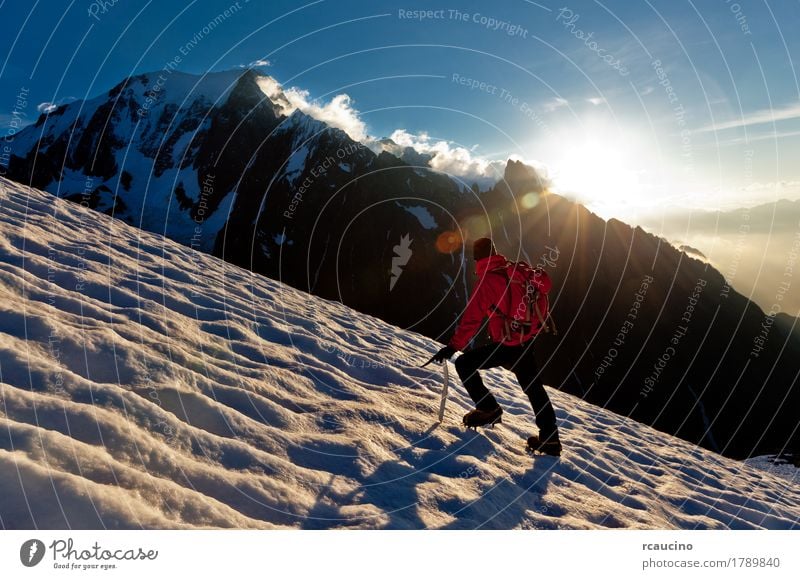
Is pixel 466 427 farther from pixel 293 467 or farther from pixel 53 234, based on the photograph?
pixel 53 234

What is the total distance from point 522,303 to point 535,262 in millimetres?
105578

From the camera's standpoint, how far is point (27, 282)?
5703 mm

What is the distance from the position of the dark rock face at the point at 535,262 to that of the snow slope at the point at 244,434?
99.5 m

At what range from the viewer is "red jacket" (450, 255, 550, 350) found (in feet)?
18.1

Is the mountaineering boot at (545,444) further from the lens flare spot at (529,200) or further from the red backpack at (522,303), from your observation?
the lens flare spot at (529,200)

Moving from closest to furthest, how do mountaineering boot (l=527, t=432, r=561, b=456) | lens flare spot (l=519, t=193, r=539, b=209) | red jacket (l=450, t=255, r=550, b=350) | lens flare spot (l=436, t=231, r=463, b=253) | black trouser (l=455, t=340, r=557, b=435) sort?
red jacket (l=450, t=255, r=550, b=350), black trouser (l=455, t=340, r=557, b=435), mountaineering boot (l=527, t=432, r=561, b=456), lens flare spot (l=436, t=231, r=463, b=253), lens flare spot (l=519, t=193, r=539, b=209)

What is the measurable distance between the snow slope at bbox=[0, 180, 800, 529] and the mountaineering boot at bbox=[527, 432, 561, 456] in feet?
0.60

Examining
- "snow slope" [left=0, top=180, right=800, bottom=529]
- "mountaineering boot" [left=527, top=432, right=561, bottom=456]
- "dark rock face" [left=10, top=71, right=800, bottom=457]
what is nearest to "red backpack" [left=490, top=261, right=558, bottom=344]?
→ "mountaineering boot" [left=527, top=432, right=561, bottom=456]

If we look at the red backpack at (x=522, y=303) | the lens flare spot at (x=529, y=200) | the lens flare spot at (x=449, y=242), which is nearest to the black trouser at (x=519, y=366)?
the red backpack at (x=522, y=303)

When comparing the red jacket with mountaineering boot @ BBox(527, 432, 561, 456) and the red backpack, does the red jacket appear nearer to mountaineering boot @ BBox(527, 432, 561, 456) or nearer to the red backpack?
the red backpack

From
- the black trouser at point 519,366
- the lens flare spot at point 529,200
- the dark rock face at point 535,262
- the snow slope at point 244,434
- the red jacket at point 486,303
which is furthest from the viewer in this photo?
the lens flare spot at point 529,200

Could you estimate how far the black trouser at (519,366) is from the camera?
19.2 feet
